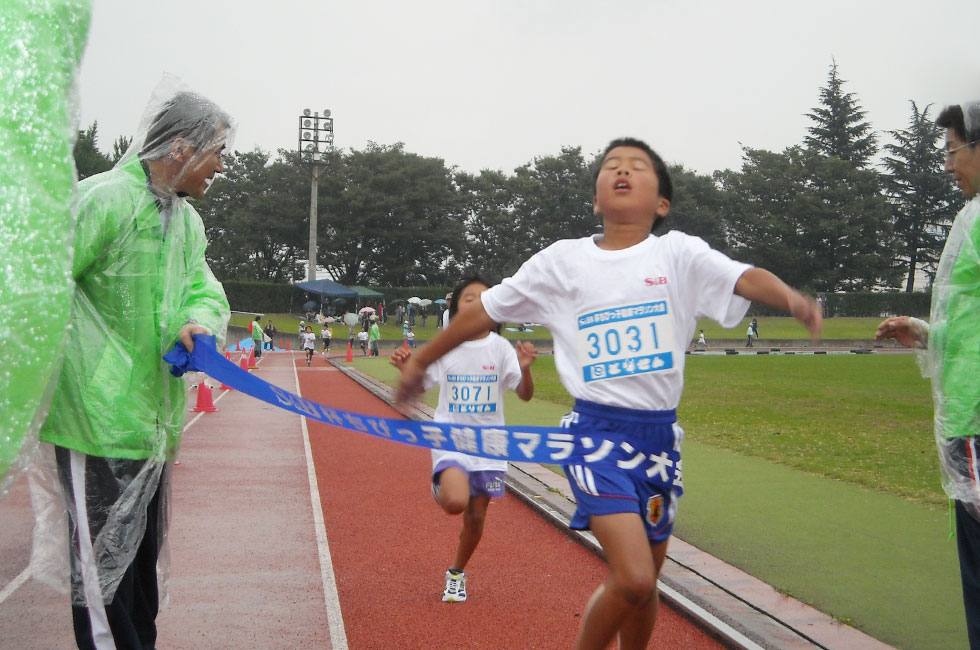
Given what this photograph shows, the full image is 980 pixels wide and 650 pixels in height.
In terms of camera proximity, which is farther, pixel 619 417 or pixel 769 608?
pixel 769 608

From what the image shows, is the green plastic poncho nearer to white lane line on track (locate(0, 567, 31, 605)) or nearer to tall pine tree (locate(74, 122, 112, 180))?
white lane line on track (locate(0, 567, 31, 605))

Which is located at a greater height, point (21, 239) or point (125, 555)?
point (21, 239)

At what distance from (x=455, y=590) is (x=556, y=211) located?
215ft

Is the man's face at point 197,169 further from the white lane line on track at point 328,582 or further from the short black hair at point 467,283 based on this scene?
the white lane line on track at point 328,582

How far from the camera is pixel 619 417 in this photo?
10.4 feet

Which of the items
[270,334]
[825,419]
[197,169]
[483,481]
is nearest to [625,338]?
[197,169]

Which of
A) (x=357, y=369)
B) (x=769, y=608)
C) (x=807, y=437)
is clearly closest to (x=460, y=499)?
(x=769, y=608)

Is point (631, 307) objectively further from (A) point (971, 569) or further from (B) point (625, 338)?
(A) point (971, 569)

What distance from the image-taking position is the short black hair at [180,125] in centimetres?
358

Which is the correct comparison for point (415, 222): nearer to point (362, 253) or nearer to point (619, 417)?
point (362, 253)

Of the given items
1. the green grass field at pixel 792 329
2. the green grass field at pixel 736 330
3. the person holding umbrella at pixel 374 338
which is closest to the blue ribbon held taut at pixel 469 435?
the person holding umbrella at pixel 374 338

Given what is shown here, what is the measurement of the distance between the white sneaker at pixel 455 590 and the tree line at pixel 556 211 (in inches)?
2325

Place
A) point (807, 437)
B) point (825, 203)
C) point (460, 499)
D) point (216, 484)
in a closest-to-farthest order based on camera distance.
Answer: point (460, 499) → point (216, 484) → point (807, 437) → point (825, 203)

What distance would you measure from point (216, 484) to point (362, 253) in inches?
2412
